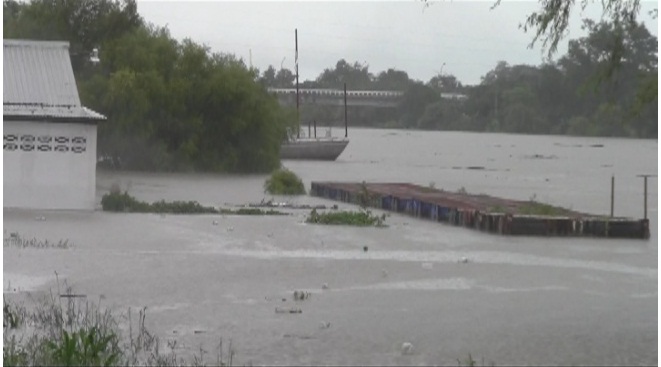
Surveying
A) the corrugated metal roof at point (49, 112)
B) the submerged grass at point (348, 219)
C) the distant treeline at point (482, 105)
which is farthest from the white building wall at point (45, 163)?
the distant treeline at point (482, 105)

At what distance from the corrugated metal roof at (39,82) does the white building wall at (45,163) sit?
0.32 meters

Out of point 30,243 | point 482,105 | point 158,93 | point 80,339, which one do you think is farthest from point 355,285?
point 482,105

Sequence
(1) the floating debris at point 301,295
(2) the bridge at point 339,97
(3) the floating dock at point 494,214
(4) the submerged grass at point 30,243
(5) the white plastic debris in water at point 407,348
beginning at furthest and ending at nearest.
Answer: (2) the bridge at point 339,97 → (3) the floating dock at point 494,214 → (4) the submerged grass at point 30,243 → (1) the floating debris at point 301,295 → (5) the white plastic debris in water at point 407,348

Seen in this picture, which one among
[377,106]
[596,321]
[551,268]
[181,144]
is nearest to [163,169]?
[181,144]

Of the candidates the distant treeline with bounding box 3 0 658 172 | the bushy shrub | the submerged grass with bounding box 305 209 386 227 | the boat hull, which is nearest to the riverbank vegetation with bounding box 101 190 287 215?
the bushy shrub

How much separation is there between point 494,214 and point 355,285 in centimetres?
930

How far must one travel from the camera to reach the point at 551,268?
752 inches

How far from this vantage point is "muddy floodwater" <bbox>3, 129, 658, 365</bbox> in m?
12.0

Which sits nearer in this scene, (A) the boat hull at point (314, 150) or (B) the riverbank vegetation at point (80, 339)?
(B) the riverbank vegetation at point (80, 339)

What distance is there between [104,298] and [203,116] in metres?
41.1

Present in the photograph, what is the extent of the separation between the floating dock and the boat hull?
41844mm

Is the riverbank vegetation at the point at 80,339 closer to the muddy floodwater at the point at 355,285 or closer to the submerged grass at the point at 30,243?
the muddy floodwater at the point at 355,285

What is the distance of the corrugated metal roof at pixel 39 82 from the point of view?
26.9 meters

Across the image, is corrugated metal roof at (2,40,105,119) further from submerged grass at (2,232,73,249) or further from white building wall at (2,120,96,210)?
submerged grass at (2,232,73,249)
